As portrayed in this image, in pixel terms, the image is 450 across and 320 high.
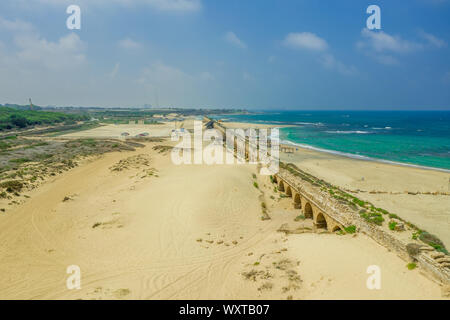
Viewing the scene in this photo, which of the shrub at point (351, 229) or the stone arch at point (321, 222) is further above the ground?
the shrub at point (351, 229)

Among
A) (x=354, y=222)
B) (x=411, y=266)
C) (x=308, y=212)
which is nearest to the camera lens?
(x=411, y=266)

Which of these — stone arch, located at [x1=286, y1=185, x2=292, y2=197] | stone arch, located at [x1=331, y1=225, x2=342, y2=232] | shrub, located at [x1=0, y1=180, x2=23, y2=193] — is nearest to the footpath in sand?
stone arch, located at [x1=286, y1=185, x2=292, y2=197]

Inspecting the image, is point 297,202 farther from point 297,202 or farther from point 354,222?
point 354,222

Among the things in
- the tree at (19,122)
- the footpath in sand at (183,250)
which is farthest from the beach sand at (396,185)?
the tree at (19,122)

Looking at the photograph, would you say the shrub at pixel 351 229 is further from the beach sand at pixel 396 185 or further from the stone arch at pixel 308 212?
the beach sand at pixel 396 185

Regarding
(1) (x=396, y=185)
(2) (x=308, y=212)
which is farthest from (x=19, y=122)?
(1) (x=396, y=185)

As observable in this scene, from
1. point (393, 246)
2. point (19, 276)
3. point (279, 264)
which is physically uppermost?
point (393, 246)
